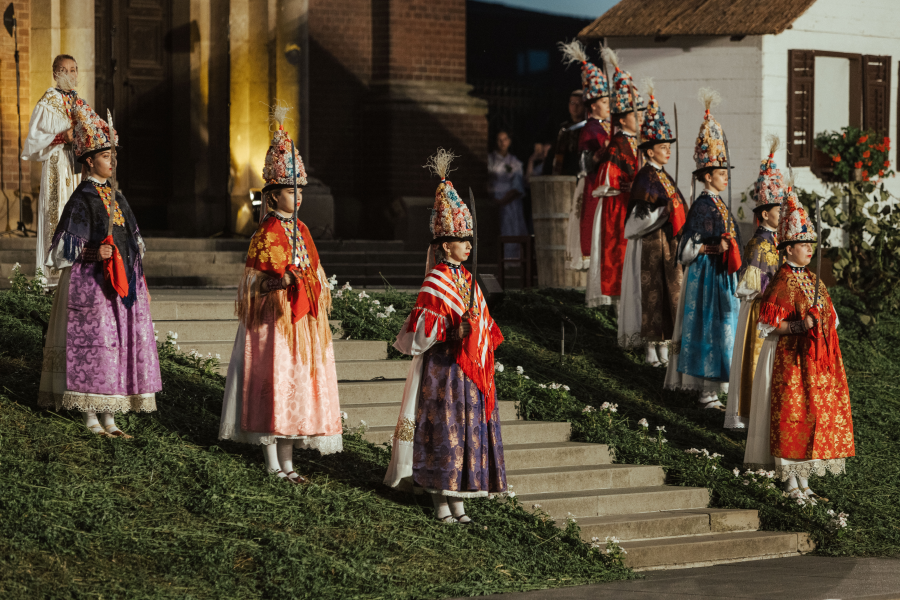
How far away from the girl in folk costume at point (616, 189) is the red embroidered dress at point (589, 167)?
0.14 metres

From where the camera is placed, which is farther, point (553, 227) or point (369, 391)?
point (553, 227)

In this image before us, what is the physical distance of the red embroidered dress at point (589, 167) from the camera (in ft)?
39.9

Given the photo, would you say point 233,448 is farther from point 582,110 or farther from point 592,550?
point 582,110

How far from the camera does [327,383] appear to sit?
7953mm

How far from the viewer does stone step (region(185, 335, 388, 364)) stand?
10.1m

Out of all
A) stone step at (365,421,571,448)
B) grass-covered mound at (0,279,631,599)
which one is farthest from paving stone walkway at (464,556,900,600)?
stone step at (365,421,571,448)

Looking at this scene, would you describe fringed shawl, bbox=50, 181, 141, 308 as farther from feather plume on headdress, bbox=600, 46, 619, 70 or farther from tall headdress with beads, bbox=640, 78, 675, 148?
feather plume on headdress, bbox=600, 46, 619, 70

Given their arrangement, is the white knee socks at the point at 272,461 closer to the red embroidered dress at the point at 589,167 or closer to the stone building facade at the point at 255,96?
the red embroidered dress at the point at 589,167

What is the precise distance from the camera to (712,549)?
8.39 m

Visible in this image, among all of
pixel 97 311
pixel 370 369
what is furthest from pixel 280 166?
pixel 370 369

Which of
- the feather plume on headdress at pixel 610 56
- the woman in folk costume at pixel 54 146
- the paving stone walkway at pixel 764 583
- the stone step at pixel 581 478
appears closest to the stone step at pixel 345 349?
the woman in folk costume at pixel 54 146

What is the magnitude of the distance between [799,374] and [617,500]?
1497mm

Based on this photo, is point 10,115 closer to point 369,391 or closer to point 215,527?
point 369,391

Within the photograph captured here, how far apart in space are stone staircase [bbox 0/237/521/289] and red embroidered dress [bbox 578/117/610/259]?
9.56 ft
